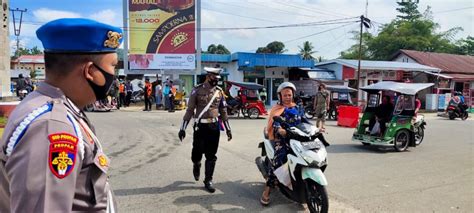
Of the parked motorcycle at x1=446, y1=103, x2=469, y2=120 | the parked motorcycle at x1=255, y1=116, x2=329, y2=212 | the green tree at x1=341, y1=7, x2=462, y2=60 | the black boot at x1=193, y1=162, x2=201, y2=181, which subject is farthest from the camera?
the green tree at x1=341, y1=7, x2=462, y2=60

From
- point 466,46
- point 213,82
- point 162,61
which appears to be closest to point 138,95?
point 162,61

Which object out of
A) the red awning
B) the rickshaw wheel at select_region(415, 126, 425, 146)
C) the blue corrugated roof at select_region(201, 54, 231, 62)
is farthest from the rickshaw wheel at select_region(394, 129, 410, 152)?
the red awning

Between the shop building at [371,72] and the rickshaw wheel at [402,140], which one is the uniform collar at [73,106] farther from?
the shop building at [371,72]

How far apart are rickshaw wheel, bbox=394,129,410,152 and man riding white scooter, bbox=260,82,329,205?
5.57 metres

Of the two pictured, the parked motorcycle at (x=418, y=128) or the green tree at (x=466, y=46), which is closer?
the parked motorcycle at (x=418, y=128)

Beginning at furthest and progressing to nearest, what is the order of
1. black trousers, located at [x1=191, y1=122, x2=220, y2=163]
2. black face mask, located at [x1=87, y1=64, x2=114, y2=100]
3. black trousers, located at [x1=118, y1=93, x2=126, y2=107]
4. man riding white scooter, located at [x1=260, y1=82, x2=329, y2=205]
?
black trousers, located at [x1=118, y1=93, x2=126, y2=107]
black trousers, located at [x1=191, y1=122, x2=220, y2=163]
man riding white scooter, located at [x1=260, y1=82, x2=329, y2=205]
black face mask, located at [x1=87, y1=64, x2=114, y2=100]

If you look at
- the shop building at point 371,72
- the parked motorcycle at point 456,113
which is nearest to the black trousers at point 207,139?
the parked motorcycle at point 456,113

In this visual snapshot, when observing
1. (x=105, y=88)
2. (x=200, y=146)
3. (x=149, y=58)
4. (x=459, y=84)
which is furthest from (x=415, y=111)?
(x=459, y=84)

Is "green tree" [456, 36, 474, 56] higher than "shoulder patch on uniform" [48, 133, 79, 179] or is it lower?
higher

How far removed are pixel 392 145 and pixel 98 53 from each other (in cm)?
956

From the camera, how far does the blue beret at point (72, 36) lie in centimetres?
144

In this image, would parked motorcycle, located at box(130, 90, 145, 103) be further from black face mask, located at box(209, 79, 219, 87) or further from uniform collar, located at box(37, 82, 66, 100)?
uniform collar, located at box(37, 82, 66, 100)

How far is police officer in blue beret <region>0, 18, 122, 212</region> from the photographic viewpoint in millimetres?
1181

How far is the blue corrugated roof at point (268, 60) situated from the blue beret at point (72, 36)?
26.4 m
